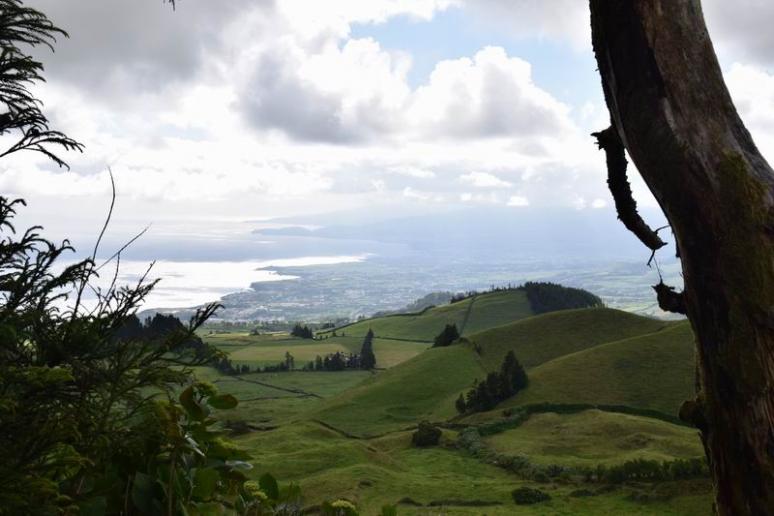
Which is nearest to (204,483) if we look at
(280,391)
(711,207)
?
(711,207)

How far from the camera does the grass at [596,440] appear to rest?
43444 mm

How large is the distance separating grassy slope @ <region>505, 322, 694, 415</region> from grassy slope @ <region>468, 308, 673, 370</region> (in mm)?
7881

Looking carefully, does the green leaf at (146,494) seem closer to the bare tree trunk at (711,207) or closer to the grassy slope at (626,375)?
the bare tree trunk at (711,207)

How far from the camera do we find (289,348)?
→ 385 feet

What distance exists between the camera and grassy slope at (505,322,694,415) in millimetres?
60875

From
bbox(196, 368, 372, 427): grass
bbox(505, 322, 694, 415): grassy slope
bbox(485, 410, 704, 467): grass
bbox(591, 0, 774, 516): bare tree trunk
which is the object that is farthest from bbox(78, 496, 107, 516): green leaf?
bbox(196, 368, 372, 427): grass

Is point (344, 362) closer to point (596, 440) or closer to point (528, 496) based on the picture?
point (596, 440)

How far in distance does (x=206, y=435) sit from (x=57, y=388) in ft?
5.26

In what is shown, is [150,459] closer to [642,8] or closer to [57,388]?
[57,388]

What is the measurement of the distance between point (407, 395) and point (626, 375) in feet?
79.2

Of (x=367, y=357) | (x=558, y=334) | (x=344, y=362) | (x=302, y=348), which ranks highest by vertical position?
(x=558, y=334)

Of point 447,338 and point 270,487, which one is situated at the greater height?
point 270,487

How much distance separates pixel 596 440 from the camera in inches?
1909

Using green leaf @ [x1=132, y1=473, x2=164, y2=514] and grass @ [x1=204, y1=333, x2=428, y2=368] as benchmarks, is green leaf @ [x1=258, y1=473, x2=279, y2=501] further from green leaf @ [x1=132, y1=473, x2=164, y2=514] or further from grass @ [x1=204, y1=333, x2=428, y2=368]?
grass @ [x1=204, y1=333, x2=428, y2=368]
